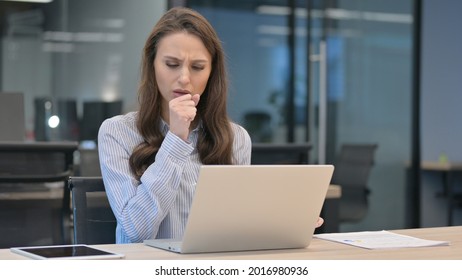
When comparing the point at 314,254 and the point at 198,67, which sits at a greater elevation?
the point at 198,67

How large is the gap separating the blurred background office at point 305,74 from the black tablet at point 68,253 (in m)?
3.96

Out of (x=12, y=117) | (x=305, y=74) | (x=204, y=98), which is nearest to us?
(x=204, y=98)

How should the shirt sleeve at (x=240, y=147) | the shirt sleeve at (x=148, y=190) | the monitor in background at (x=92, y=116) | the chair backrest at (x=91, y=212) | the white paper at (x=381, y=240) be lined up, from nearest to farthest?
the white paper at (x=381, y=240)
the shirt sleeve at (x=148, y=190)
the chair backrest at (x=91, y=212)
the shirt sleeve at (x=240, y=147)
the monitor in background at (x=92, y=116)

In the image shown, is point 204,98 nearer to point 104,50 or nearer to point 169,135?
point 169,135

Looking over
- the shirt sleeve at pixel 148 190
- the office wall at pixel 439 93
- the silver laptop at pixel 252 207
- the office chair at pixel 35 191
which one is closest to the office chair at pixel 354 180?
the office wall at pixel 439 93

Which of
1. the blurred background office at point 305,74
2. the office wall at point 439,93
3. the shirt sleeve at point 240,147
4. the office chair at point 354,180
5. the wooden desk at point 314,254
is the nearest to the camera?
the wooden desk at point 314,254

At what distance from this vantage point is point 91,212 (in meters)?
2.41

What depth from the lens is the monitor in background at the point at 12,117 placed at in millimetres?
4105

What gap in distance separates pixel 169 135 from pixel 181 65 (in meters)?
0.25

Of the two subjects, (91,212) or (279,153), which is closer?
(91,212)

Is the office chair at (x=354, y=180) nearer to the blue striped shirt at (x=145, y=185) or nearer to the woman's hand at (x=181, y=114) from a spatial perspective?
the blue striped shirt at (x=145, y=185)

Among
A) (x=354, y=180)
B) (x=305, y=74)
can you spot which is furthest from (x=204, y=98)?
(x=305, y=74)

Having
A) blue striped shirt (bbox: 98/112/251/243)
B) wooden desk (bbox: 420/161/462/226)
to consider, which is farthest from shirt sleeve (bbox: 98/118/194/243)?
wooden desk (bbox: 420/161/462/226)
